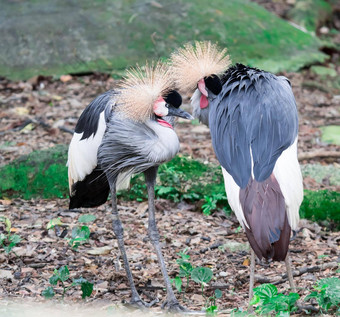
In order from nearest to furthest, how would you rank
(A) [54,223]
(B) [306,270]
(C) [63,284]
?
(C) [63,284], (B) [306,270], (A) [54,223]

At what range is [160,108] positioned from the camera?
12.5 ft

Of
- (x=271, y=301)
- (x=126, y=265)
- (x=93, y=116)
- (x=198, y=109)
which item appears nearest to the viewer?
(x=271, y=301)

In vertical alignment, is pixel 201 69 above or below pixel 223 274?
above

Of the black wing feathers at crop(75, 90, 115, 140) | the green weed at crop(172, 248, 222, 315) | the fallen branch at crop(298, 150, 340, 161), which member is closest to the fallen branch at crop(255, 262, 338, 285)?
the green weed at crop(172, 248, 222, 315)

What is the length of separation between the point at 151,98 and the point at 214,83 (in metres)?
0.58

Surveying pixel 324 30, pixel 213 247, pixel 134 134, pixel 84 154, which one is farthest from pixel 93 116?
pixel 324 30

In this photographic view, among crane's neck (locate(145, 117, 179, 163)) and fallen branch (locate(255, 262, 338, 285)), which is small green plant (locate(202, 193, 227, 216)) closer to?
fallen branch (locate(255, 262, 338, 285))

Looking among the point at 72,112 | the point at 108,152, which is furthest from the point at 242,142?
the point at 72,112

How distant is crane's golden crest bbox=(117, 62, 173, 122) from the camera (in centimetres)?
375

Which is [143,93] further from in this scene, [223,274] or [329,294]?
[329,294]

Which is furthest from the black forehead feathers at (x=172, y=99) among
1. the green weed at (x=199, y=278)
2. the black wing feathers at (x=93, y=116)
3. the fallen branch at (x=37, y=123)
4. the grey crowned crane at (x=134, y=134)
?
the fallen branch at (x=37, y=123)

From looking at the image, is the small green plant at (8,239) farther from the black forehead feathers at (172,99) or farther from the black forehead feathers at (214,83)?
the black forehead feathers at (214,83)

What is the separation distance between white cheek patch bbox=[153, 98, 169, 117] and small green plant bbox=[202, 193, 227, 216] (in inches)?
58.8

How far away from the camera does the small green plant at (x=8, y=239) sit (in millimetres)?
4156
